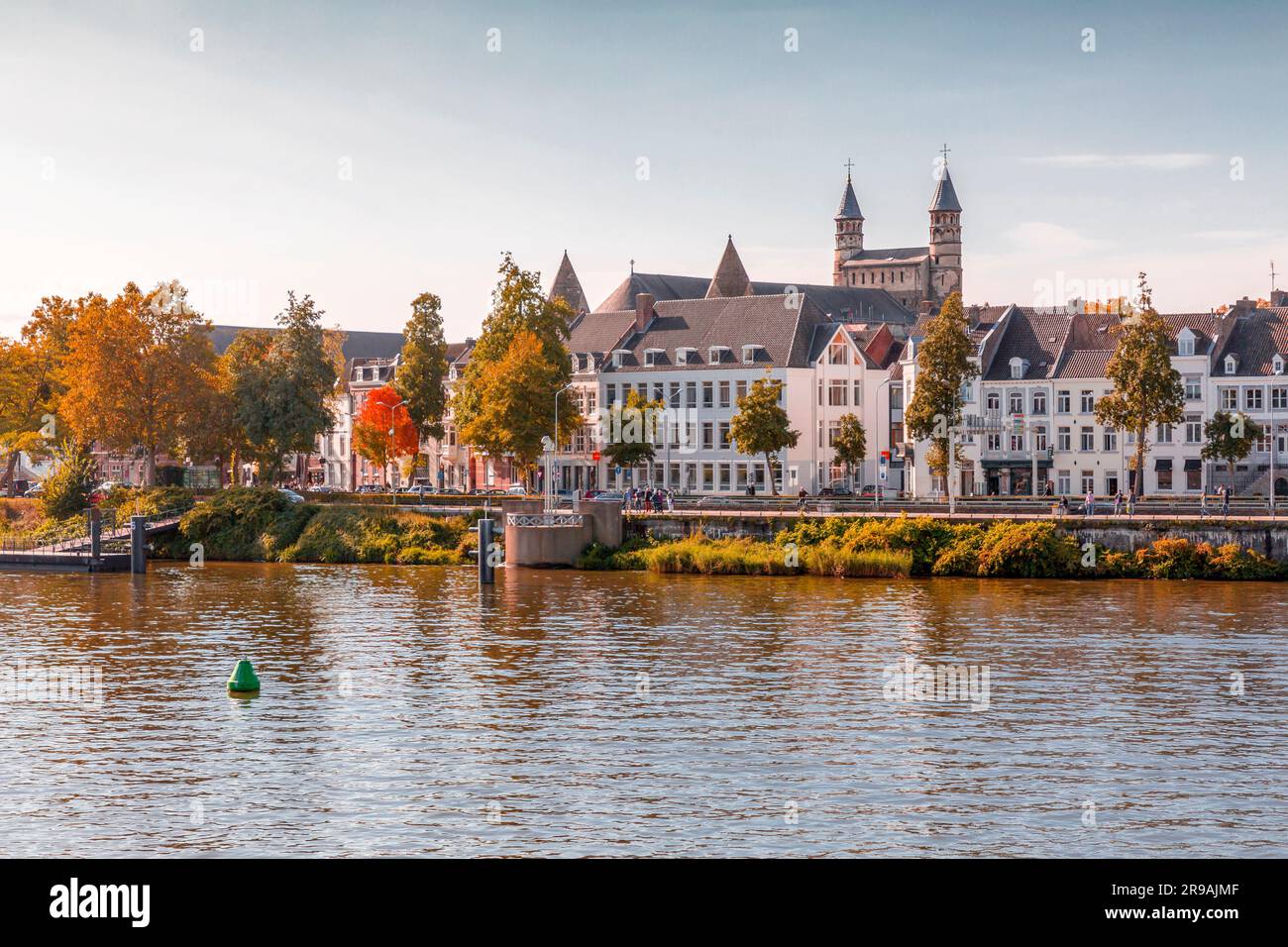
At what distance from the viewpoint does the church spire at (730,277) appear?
16438 centimetres

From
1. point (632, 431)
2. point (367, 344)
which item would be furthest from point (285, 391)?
point (367, 344)

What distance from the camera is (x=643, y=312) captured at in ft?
427

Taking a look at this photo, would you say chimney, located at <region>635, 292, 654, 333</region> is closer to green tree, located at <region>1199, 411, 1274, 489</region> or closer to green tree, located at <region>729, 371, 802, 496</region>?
green tree, located at <region>729, 371, 802, 496</region>

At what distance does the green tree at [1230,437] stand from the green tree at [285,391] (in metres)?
58.3

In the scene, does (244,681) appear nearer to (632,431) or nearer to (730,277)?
(632,431)

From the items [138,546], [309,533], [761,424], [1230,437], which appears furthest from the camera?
[761,424]

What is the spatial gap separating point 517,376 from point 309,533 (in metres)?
19.8

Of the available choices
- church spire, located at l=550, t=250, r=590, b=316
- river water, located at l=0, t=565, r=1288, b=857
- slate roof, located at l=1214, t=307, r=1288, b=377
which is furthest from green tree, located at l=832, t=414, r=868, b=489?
church spire, located at l=550, t=250, r=590, b=316

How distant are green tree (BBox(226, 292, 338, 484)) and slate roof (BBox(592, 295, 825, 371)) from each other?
26307 mm

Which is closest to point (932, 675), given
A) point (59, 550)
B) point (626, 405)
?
point (59, 550)
